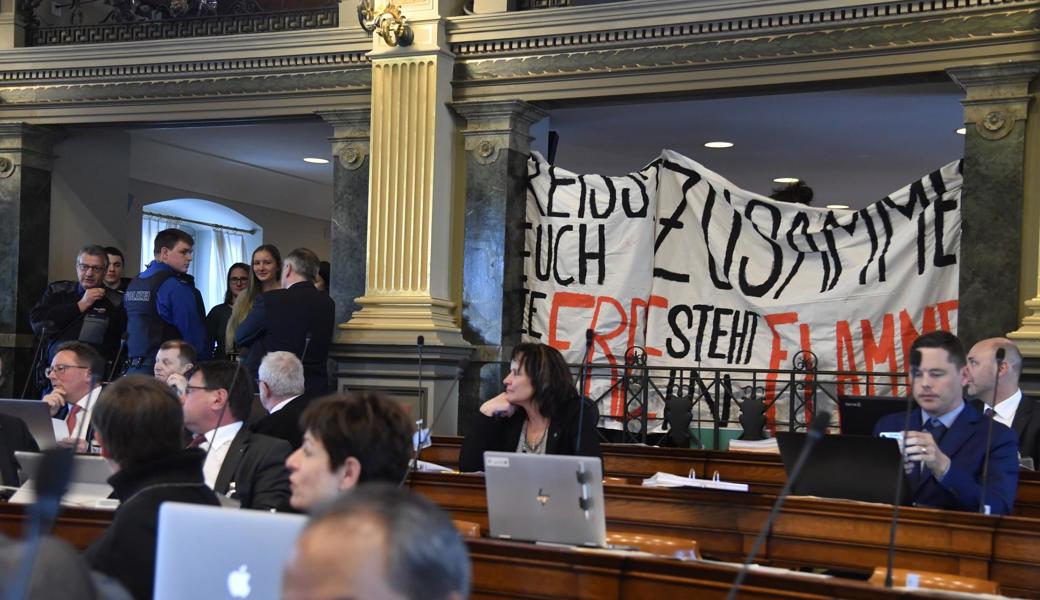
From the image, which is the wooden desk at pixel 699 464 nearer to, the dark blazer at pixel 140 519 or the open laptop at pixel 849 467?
the open laptop at pixel 849 467

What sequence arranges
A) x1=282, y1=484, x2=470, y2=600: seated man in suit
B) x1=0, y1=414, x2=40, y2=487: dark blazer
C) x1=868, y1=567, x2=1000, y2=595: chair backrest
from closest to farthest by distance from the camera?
x1=282, y1=484, x2=470, y2=600: seated man in suit < x1=868, y1=567, x2=1000, y2=595: chair backrest < x1=0, y1=414, x2=40, y2=487: dark blazer

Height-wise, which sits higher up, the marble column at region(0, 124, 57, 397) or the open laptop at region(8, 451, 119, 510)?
the marble column at region(0, 124, 57, 397)

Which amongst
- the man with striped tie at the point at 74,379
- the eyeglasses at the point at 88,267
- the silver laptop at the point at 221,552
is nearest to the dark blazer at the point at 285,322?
the eyeglasses at the point at 88,267

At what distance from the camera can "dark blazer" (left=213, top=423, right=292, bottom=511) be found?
3.99m

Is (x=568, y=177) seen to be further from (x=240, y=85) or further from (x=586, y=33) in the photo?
(x=240, y=85)

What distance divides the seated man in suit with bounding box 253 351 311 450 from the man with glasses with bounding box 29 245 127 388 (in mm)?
3150

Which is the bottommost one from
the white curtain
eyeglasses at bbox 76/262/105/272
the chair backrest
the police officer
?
the chair backrest

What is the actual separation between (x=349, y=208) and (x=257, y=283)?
1.03 meters

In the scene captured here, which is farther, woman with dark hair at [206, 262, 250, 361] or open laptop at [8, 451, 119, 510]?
woman with dark hair at [206, 262, 250, 361]

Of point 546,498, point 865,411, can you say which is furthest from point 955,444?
point 546,498

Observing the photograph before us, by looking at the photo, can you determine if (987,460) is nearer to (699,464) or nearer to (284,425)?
(699,464)

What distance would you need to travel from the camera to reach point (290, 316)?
7219mm

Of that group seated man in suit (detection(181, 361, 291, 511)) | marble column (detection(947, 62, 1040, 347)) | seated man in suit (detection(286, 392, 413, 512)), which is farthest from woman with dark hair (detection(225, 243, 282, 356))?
seated man in suit (detection(286, 392, 413, 512))

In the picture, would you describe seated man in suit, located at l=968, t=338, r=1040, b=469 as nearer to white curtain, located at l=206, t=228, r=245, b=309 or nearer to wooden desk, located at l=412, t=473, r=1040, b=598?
wooden desk, located at l=412, t=473, r=1040, b=598
